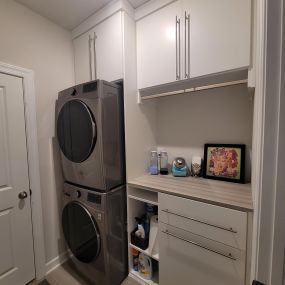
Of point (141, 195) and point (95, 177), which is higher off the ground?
point (95, 177)

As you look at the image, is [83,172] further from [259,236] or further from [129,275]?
[259,236]

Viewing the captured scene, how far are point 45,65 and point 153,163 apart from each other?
4.81 feet

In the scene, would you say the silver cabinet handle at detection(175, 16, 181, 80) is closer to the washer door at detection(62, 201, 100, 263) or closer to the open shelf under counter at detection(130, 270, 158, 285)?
the washer door at detection(62, 201, 100, 263)

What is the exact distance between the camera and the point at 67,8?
1.55m

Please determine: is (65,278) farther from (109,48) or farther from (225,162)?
(109,48)

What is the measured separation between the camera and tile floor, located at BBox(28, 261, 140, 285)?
63.8 inches

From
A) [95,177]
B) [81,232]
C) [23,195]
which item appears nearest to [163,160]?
[95,177]

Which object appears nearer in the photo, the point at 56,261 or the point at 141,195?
the point at 141,195

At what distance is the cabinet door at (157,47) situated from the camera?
1.38 m

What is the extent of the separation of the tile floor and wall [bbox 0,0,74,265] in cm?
15

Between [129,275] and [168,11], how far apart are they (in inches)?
94.7

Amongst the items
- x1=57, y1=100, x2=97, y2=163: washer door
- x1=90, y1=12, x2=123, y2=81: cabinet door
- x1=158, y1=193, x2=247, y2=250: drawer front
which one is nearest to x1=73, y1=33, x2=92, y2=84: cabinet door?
x1=90, y1=12, x2=123, y2=81: cabinet door

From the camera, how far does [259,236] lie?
1.55 feet

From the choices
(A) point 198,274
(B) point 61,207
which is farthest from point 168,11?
(B) point 61,207
